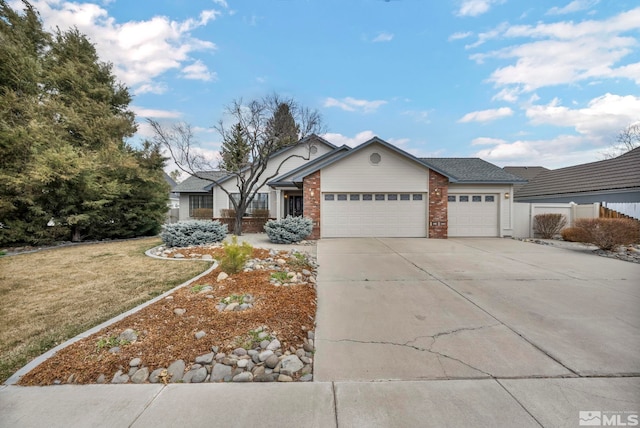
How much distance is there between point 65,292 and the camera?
17.2 feet

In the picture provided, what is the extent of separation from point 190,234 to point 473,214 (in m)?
13.3

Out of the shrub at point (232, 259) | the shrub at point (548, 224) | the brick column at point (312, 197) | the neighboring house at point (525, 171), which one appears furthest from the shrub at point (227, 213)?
the neighboring house at point (525, 171)

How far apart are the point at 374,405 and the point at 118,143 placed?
60.7ft

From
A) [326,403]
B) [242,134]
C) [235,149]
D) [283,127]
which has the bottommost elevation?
[326,403]

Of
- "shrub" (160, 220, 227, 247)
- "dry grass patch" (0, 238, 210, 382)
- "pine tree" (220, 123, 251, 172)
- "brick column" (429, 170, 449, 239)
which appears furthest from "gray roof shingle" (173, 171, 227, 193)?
"brick column" (429, 170, 449, 239)

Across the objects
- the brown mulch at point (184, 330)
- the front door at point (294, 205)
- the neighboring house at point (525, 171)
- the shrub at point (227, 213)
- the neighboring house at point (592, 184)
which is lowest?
the brown mulch at point (184, 330)

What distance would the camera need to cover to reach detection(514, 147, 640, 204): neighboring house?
13.2 m

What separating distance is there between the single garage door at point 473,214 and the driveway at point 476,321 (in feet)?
21.4

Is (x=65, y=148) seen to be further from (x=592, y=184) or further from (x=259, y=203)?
(x=592, y=184)

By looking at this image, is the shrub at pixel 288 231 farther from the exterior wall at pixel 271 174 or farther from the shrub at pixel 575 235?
the shrub at pixel 575 235

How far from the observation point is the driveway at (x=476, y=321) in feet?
9.21

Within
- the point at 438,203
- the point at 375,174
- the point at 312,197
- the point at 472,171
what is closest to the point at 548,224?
the point at 472,171

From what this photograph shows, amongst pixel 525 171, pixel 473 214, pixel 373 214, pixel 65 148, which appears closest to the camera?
pixel 65 148

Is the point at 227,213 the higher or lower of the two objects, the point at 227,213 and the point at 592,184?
the lower
